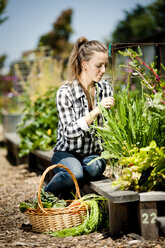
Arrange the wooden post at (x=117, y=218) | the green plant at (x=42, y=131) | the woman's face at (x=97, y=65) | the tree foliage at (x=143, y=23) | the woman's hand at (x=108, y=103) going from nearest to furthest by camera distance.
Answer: the wooden post at (x=117, y=218) → the woman's hand at (x=108, y=103) → the woman's face at (x=97, y=65) → the green plant at (x=42, y=131) → the tree foliage at (x=143, y=23)

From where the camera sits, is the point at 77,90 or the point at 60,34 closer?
the point at 77,90

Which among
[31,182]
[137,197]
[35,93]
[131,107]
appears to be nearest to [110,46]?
[131,107]

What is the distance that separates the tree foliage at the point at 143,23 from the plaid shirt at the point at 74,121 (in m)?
28.1

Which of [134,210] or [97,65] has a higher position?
[97,65]

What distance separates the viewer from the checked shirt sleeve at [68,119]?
7.61 ft

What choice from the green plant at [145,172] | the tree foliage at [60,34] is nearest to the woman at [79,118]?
the green plant at [145,172]

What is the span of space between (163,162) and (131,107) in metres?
0.42

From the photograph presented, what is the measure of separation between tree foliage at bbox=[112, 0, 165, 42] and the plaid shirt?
2807cm

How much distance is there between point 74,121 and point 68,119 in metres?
0.05

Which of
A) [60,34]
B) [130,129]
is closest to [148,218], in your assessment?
[130,129]

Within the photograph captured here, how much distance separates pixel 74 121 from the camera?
2.40m

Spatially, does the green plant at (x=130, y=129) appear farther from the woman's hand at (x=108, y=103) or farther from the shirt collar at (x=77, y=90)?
the shirt collar at (x=77, y=90)

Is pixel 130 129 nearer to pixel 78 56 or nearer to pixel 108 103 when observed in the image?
pixel 108 103

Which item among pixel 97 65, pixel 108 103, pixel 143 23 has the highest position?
pixel 143 23
